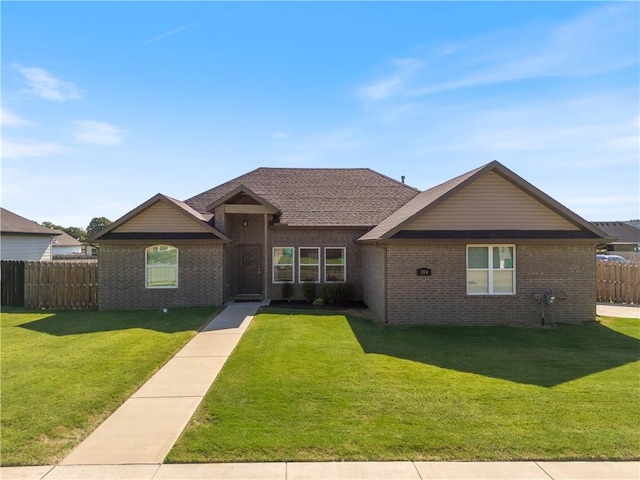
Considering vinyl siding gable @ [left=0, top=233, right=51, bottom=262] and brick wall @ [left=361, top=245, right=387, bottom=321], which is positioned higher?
vinyl siding gable @ [left=0, top=233, right=51, bottom=262]

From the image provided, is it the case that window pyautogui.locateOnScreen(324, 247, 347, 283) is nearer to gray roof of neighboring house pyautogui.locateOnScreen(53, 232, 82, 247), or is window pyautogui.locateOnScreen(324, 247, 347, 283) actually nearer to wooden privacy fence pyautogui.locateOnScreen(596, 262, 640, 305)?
wooden privacy fence pyautogui.locateOnScreen(596, 262, 640, 305)

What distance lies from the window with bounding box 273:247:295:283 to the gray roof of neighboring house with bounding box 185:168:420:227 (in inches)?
52.6

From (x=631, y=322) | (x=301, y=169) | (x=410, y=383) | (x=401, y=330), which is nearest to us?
(x=410, y=383)

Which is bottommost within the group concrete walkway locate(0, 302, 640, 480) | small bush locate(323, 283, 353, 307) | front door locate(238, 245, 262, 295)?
concrete walkway locate(0, 302, 640, 480)

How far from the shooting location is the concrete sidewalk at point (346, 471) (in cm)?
448

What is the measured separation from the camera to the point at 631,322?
528 inches

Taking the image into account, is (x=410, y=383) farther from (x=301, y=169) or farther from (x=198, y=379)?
(x=301, y=169)

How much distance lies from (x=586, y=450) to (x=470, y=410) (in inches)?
59.5

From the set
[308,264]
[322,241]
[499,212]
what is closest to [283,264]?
[308,264]

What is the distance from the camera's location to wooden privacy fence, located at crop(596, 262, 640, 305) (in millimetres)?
17938

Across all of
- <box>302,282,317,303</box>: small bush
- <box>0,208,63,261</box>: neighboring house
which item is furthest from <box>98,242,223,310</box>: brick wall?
<box>0,208,63,261</box>: neighboring house

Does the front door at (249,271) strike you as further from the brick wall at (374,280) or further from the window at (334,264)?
the brick wall at (374,280)

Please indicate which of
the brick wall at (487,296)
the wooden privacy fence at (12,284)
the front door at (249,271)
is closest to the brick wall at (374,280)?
the brick wall at (487,296)

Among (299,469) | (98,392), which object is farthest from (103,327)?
(299,469)
